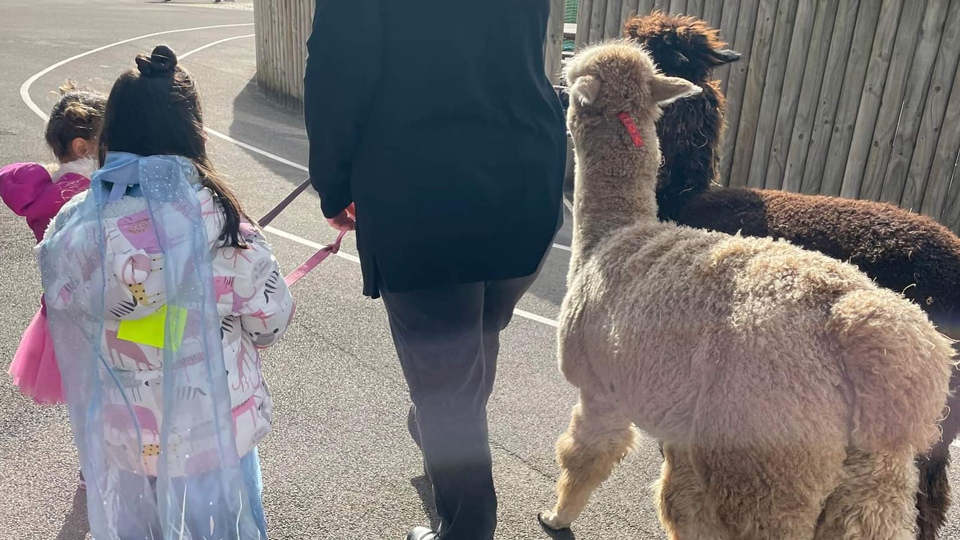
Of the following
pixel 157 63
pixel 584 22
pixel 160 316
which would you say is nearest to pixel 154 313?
pixel 160 316

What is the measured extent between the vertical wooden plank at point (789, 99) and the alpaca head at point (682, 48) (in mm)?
2477

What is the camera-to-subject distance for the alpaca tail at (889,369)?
5.69 ft

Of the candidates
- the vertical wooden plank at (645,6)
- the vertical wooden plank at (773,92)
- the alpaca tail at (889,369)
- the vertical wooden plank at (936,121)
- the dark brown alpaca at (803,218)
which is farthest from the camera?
the vertical wooden plank at (645,6)

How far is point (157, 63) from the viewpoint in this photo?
2076mm

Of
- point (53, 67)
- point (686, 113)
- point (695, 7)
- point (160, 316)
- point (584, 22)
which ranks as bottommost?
point (53, 67)

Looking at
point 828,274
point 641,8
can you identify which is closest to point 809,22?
point 641,8

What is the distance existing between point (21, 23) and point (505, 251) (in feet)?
64.7

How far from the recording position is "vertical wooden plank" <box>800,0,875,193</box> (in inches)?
217

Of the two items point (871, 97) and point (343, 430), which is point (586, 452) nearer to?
point (343, 430)

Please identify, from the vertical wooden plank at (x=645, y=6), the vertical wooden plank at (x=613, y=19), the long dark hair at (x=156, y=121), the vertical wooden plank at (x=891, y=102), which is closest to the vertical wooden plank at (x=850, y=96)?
the vertical wooden plank at (x=891, y=102)

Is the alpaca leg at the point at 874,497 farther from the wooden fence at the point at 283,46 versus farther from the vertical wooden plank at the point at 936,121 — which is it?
the wooden fence at the point at 283,46

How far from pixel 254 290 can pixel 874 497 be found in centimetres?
173

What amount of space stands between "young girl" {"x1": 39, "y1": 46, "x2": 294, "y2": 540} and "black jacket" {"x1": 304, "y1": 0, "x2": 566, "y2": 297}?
0.36 metres

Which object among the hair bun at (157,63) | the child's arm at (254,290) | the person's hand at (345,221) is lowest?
the child's arm at (254,290)
